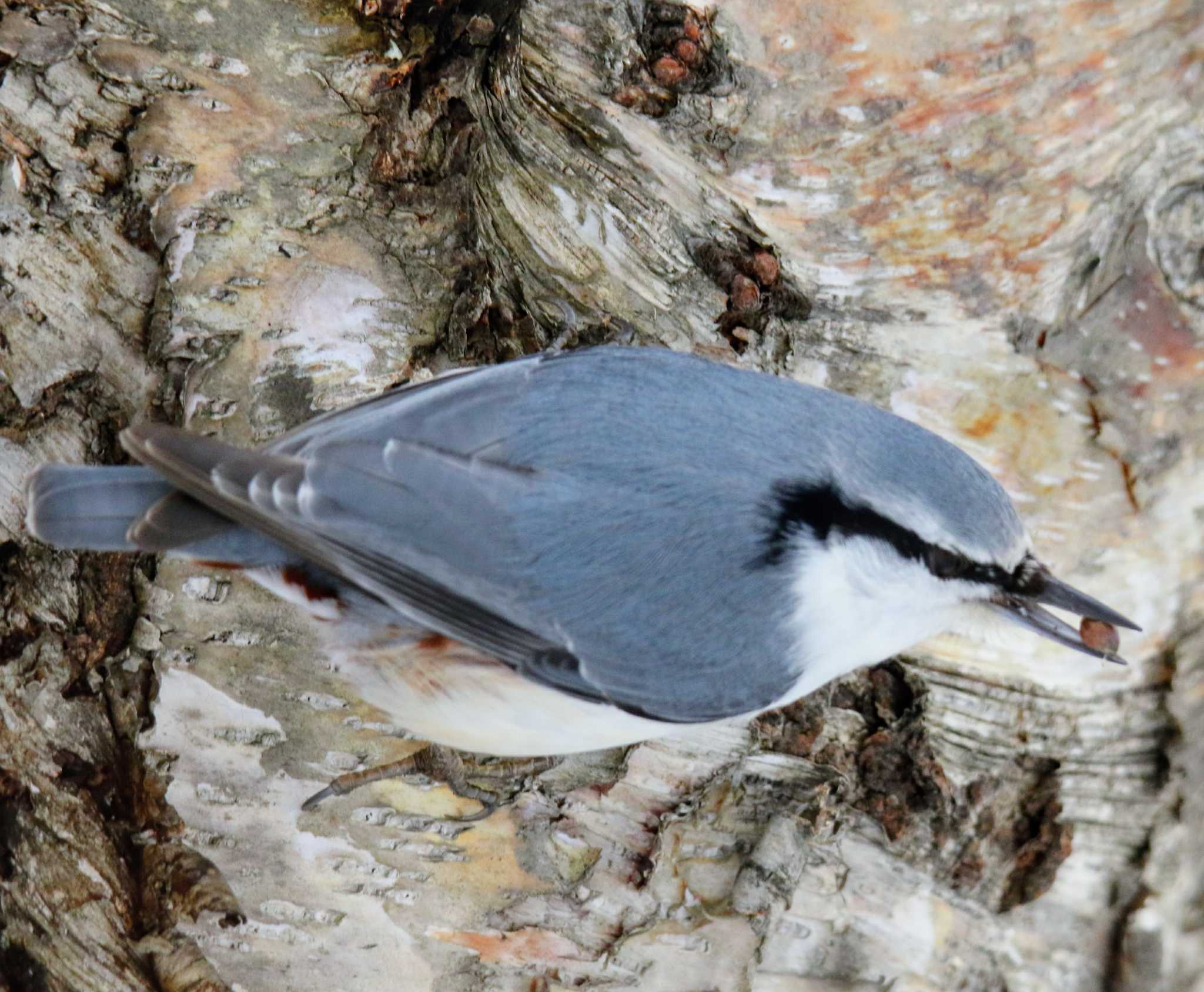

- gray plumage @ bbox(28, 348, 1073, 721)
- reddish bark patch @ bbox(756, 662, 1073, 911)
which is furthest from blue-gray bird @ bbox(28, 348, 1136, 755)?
reddish bark patch @ bbox(756, 662, 1073, 911)

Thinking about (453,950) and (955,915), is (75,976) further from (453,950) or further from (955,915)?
(955,915)

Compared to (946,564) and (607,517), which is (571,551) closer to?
(607,517)

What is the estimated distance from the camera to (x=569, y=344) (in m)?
1.48

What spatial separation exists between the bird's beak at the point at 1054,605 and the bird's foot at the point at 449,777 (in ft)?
2.22

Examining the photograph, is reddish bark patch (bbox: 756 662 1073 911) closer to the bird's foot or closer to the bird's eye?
the bird's eye

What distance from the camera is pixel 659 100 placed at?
123cm

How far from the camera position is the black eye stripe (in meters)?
1.32

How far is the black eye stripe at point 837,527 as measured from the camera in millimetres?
1322

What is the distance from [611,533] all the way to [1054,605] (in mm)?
589

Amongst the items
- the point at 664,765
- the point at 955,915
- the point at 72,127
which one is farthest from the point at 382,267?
the point at 955,915

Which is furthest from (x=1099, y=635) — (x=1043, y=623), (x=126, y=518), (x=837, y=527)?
(x=126, y=518)

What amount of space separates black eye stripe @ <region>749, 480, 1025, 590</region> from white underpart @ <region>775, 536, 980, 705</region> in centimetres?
1

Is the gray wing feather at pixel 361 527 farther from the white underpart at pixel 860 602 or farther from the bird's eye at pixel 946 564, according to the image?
the bird's eye at pixel 946 564

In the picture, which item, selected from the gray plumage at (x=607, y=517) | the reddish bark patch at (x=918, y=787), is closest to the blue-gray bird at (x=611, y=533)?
the gray plumage at (x=607, y=517)
